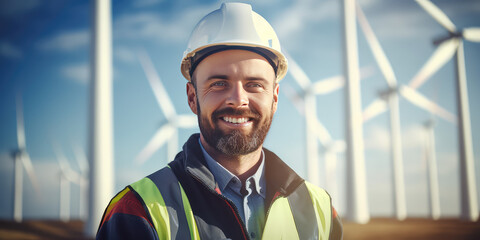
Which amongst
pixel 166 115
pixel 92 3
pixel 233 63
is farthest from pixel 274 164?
pixel 166 115

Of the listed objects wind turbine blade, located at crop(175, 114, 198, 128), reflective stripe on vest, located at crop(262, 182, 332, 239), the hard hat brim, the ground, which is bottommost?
the ground

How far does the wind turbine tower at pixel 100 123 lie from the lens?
26.1 metres

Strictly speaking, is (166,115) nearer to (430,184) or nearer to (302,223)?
(430,184)

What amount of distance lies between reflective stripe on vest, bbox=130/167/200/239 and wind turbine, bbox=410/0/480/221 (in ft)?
122

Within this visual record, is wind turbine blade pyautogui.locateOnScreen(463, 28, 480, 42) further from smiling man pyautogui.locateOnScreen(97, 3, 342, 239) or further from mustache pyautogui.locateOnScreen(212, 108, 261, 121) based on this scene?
mustache pyautogui.locateOnScreen(212, 108, 261, 121)

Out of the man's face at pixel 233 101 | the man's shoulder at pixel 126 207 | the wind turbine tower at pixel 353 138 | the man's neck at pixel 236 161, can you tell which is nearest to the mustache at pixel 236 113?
the man's face at pixel 233 101

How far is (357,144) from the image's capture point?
32.1 metres

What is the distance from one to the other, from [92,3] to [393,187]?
118 ft

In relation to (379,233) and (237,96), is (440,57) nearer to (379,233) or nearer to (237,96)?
(379,233)

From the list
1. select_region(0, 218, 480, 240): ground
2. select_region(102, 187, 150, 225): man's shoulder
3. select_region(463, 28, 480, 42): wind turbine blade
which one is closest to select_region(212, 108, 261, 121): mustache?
select_region(102, 187, 150, 225): man's shoulder

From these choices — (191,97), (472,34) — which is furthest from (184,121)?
(191,97)

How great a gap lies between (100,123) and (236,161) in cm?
2419

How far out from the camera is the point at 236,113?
144 inches

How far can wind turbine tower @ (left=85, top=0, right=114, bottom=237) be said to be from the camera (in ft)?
85.7
